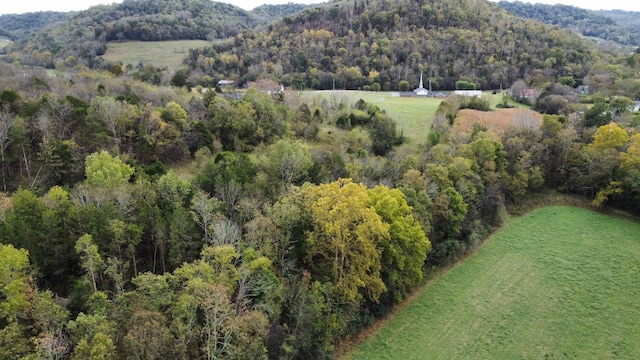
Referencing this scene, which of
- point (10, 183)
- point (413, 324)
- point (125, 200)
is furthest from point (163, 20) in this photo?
point (413, 324)

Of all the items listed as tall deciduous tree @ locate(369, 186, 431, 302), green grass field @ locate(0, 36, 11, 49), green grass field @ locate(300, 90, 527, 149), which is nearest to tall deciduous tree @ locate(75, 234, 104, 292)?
tall deciduous tree @ locate(369, 186, 431, 302)

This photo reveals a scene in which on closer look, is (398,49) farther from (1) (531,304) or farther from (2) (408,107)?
(1) (531,304)

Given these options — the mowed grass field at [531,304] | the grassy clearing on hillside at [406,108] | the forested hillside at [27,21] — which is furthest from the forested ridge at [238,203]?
the forested hillside at [27,21]

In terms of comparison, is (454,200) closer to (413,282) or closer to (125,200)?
(413,282)

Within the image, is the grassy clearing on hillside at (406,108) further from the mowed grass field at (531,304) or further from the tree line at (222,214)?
the mowed grass field at (531,304)

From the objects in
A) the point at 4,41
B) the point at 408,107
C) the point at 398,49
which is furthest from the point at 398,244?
the point at 4,41

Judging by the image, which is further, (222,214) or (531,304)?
(531,304)
